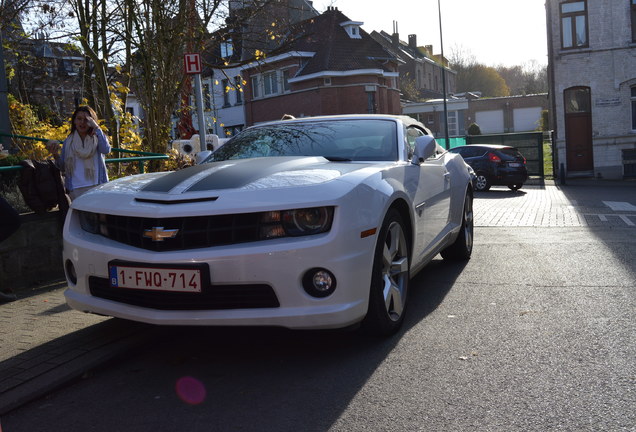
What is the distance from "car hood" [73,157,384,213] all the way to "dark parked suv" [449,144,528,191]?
722 inches

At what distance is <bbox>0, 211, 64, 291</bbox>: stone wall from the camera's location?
6.27 meters

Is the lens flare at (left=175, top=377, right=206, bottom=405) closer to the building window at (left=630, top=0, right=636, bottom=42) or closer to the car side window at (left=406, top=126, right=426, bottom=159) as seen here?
the car side window at (left=406, top=126, right=426, bottom=159)

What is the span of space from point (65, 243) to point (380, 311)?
2096mm

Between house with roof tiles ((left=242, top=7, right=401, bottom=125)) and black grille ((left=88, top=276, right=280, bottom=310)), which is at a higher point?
house with roof tiles ((left=242, top=7, right=401, bottom=125))

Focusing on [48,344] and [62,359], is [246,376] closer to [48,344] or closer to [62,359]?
[62,359]

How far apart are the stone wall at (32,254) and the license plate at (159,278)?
276 cm

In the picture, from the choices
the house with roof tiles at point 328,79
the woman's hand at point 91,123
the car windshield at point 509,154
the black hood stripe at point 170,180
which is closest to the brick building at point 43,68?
the woman's hand at point 91,123

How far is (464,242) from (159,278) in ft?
14.2

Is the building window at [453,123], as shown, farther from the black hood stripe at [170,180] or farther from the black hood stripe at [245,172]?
the black hood stripe at [170,180]

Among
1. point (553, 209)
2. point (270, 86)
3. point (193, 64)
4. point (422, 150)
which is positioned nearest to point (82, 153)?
point (193, 64)

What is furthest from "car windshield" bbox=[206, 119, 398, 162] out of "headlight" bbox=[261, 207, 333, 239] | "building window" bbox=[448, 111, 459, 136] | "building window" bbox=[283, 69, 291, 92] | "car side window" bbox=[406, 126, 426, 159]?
"building window" bbox=[448, 111, 459, 136]

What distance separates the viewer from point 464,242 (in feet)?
24.4

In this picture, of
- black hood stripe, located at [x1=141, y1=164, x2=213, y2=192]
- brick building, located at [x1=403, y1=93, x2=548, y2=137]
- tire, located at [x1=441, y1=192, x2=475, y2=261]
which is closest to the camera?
black hood stripe, located at [x1=141, y1=164, x2=213, y2=192]

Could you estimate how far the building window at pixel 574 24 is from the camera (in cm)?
2911
